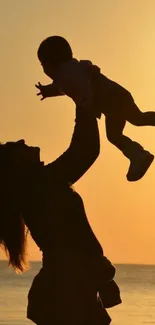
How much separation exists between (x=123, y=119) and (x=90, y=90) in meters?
0.41

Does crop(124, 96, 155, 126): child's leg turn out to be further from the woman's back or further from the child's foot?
the woman's back

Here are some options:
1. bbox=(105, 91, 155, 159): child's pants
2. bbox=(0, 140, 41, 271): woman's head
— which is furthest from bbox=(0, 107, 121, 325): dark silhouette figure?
bbox=(105, 91, 155, 159): child's pants

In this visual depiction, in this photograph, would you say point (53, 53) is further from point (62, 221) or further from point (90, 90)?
point (62, 221)

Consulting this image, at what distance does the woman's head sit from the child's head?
0.33m

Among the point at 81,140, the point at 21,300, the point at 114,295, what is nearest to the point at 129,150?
the point at 81,140

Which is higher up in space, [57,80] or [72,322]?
[57,80]

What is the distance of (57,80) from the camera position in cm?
364

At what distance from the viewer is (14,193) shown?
3.53 meters

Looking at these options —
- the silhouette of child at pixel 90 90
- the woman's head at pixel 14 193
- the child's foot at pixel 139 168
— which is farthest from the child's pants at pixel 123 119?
the woman's head at pixel 14 193

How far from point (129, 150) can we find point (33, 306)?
0.80 m

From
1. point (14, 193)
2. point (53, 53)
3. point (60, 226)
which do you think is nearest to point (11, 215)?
point (14, 193)

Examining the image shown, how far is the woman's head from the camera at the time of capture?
3500 mm

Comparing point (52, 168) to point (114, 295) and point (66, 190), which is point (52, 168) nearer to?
point (66, 190)

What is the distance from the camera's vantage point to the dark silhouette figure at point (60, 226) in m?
3.45
